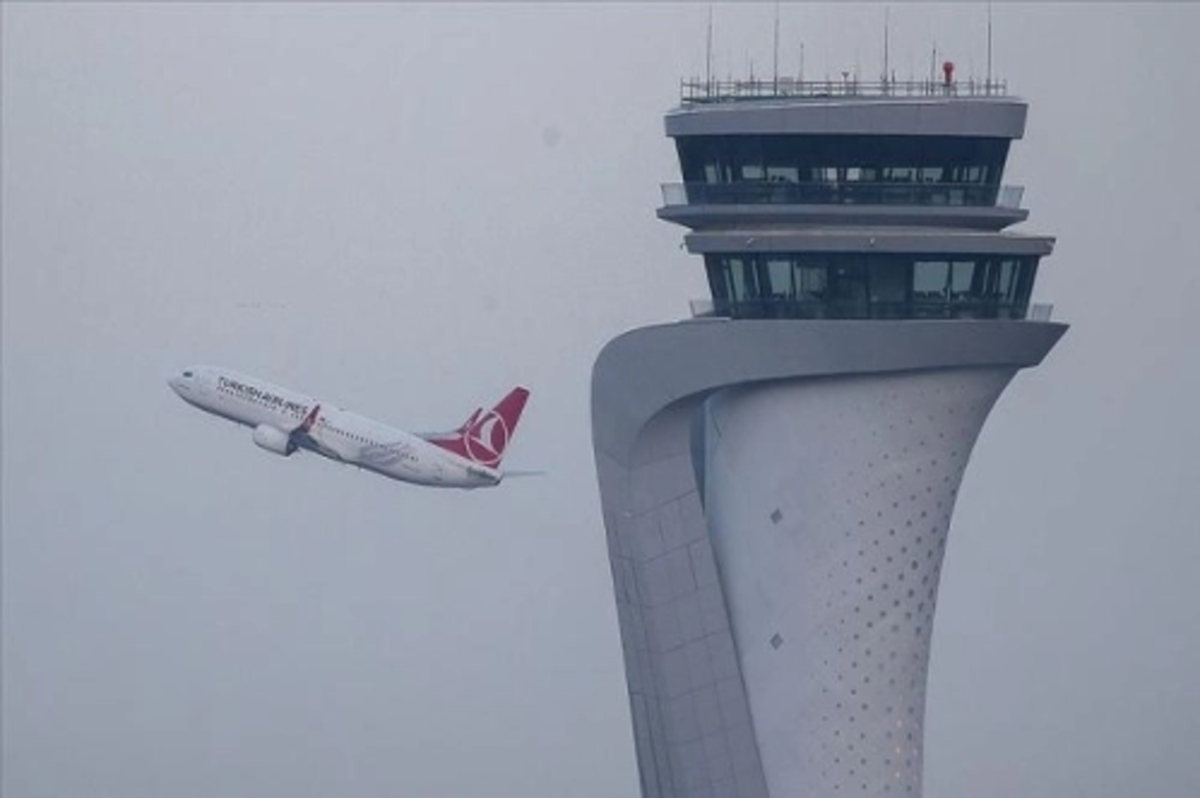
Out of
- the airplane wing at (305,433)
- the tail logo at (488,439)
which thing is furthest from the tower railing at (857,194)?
the airplane wing at (305,433)

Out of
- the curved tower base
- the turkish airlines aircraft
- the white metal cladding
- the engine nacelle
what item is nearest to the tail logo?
the turkish airlines aircraft

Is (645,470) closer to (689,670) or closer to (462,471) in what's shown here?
(689,670)

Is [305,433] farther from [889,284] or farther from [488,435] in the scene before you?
[889,284]

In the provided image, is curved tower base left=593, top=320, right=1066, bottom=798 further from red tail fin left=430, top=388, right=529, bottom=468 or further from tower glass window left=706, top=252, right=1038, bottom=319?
red tail fin left=430, top=388, right=529, bottom=468

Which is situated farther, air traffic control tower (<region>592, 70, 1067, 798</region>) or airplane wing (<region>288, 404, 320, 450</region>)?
airplane wing (<region>288, 404, 320, 450</region>)

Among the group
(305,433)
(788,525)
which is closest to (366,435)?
(305,433)

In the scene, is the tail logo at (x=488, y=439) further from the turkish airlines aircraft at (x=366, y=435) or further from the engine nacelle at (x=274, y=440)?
the engine nacelle at (x=274, y=440)
